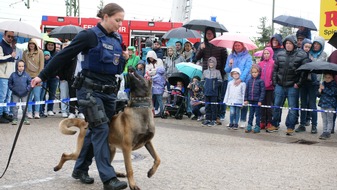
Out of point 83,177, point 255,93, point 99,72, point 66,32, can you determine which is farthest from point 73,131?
point 66,32

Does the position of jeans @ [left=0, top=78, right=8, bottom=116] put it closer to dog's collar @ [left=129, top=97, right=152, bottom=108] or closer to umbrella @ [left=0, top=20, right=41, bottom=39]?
umbrella @ [left=0, top=20, right=41, bottom=39]

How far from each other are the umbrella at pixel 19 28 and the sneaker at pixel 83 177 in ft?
20.9

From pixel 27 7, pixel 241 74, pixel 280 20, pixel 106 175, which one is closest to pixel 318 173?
pixel 106 175

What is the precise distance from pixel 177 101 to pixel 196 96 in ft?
2.02

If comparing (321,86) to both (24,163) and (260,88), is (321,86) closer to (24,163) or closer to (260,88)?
(260,88)

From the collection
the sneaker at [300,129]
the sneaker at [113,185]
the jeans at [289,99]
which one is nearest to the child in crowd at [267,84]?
the jeans at [289,99]

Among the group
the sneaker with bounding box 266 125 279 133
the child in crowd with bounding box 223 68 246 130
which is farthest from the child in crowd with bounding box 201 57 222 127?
the sneaker with bounding box 266 125 279 133

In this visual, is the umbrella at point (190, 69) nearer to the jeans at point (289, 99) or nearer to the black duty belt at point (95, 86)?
the jeans at point (289, 99)

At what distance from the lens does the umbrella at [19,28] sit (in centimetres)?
1075

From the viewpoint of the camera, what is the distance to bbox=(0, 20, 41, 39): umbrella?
1075 cm

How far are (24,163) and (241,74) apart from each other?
584 centimetres

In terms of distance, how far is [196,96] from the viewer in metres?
12.2

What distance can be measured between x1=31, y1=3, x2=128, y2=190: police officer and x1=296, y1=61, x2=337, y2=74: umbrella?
536 cm

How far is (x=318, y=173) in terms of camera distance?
244 inches
